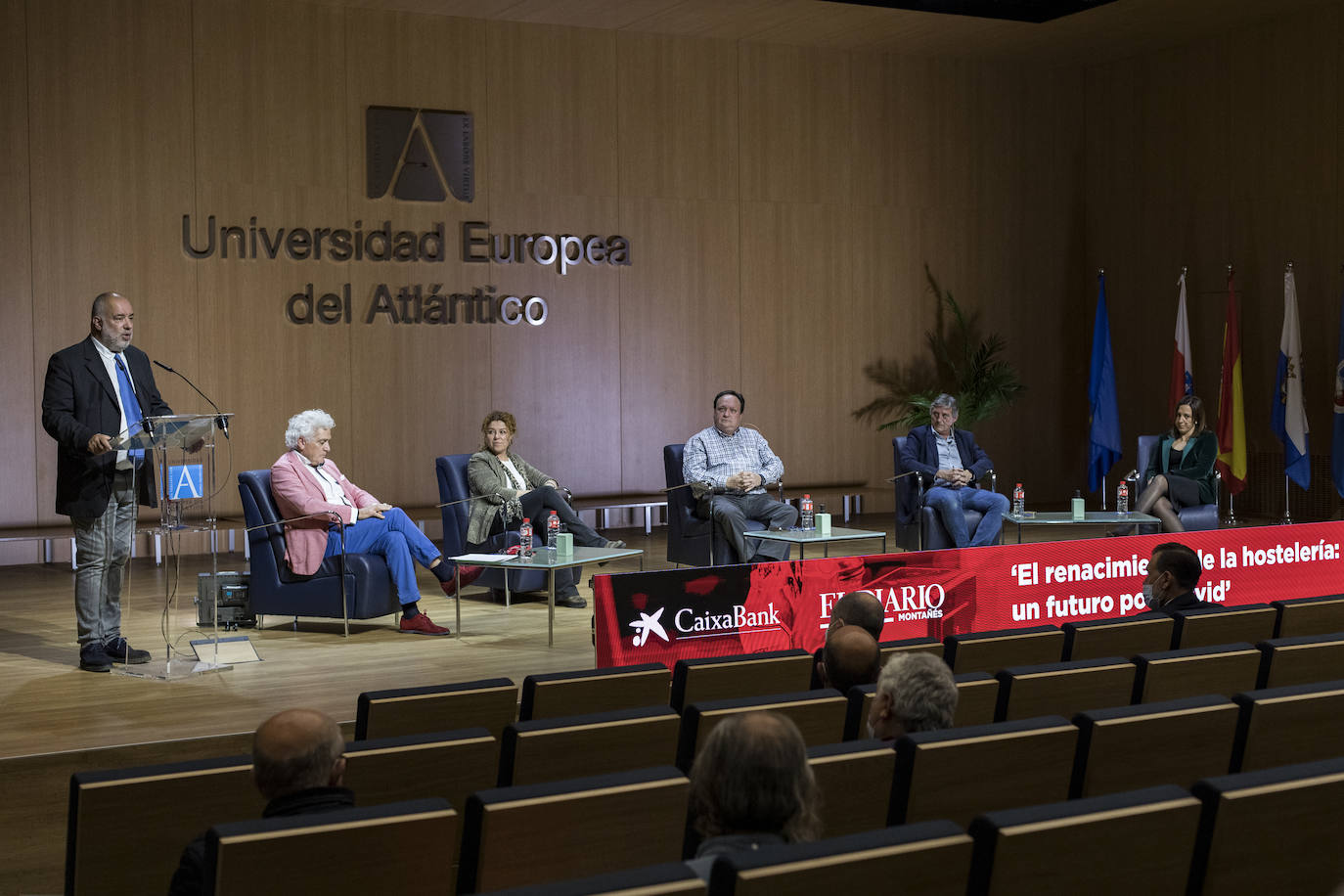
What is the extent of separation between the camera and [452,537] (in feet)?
23.8

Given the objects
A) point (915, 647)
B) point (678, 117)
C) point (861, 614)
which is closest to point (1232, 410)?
point (678, 117)

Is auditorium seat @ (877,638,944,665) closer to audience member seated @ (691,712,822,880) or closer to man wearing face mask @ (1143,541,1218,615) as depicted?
man wearing face mask @ (1143,541,1218,615)

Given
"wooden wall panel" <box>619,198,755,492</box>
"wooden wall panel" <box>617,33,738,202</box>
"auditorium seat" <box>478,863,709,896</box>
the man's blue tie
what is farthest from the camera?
"wooden wall panel" <box>619,198,755,492</box>

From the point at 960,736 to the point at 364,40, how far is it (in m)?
8.25

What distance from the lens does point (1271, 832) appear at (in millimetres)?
2131

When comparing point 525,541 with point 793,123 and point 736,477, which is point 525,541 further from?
point 793,123

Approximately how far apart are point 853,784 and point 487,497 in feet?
16.0

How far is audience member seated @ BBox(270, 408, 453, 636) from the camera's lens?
6.29 meters

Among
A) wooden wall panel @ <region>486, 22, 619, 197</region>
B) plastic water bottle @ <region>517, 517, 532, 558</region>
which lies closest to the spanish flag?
wooden wall panel @ <region>486, 22, 619, 197</region>

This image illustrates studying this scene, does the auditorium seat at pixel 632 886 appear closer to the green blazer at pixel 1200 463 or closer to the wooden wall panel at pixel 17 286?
the green blazer at pixel 1200 463

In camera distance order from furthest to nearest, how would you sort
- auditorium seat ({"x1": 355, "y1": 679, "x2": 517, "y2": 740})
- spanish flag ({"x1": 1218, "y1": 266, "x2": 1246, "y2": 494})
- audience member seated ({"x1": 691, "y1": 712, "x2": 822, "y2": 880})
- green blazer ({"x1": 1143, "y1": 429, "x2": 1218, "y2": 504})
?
1. spanish flag ({"x1": 1218, "y1": 266, "x2": 1246, "y2": 494})
2. green blazer ({"x1": 1143, "y1": 429, "x2": 1218, "y2": 504})
3. auditorium seat ({"x1": 355, "y1": 679, "x2": 517, "y2": 740})
4. audience member seated ({"x1": 691, "y1": 712, "x2": 822, "y2": 880})

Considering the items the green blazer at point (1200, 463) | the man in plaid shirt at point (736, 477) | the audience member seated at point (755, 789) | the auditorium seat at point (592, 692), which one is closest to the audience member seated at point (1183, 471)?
the green blazer at point (1200, 463)

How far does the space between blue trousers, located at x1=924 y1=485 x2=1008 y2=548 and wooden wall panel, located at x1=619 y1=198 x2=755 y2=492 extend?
3068 mm

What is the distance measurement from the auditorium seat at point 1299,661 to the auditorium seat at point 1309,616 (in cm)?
80
